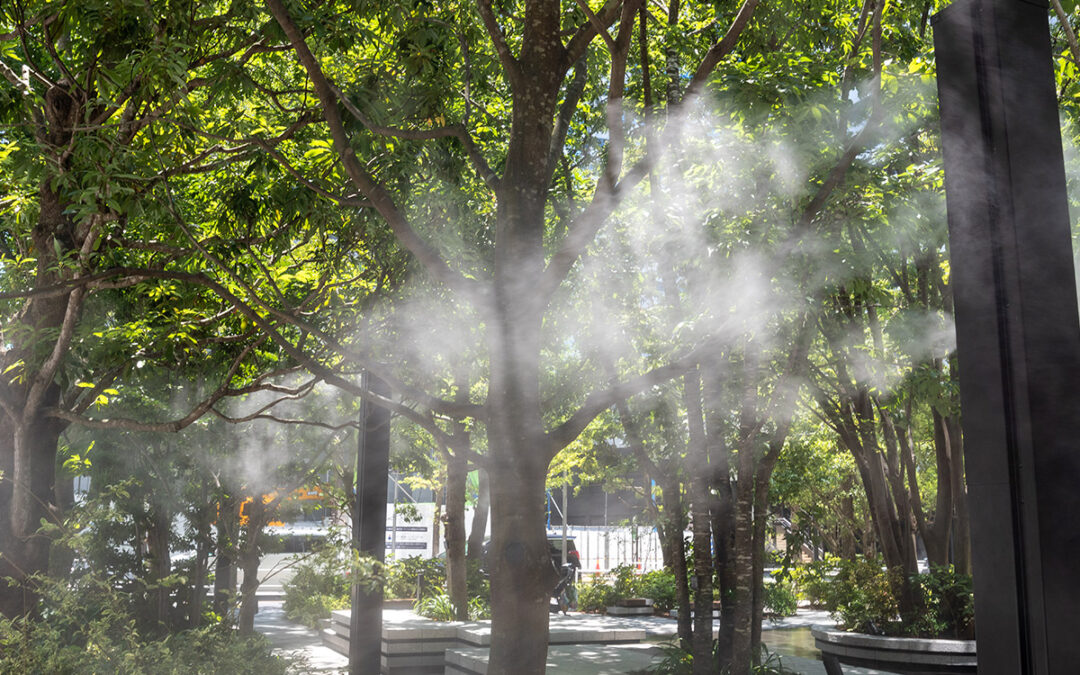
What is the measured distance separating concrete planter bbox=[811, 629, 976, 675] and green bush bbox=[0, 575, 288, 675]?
6.22 m

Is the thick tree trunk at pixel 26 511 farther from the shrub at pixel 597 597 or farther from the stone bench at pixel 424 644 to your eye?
the shrub at pixel 597 597

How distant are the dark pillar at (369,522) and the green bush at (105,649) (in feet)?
3.28

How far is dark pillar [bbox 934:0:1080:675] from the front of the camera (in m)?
1.93

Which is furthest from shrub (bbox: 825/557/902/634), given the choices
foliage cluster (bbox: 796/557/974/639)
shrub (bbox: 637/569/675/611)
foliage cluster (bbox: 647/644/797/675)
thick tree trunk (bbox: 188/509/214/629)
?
thick tree trunk (bbox: 188/509/214/629)

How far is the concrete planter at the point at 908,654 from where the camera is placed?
991 cm

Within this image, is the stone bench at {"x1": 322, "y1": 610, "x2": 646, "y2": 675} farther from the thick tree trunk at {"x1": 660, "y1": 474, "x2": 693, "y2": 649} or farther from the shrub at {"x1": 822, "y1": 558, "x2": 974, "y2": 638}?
the shrub at {"x1": 822, "y1": 558, "x2": 974, "y2": 638}

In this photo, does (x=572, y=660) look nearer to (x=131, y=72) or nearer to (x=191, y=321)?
(x=191, y=321)

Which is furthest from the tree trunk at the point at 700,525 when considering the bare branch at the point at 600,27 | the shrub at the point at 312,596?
the shrub at the point at 312,596

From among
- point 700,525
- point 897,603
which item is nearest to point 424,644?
point 700,525

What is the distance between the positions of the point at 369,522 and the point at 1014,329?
6.22 meters

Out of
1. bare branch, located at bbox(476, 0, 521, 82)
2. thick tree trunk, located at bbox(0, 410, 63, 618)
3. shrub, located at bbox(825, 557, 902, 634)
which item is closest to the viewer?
bare branch, located at bbox(476, 0, 521, 82)

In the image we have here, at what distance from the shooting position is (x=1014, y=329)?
2025 millimetres

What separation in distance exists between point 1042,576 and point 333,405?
13684mm

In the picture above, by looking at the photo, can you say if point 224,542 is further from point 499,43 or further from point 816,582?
point 816,582
